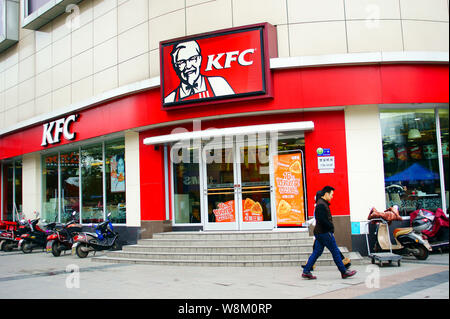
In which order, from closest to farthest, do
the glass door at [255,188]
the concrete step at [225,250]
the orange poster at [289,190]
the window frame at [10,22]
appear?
1. the concrete step at [225,250]
2. the orange poster at [289,190]
3. the glass door at [255,188]
4. the window frame at [10,22]

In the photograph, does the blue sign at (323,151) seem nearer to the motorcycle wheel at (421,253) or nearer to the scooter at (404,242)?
the scooter at (404,242)

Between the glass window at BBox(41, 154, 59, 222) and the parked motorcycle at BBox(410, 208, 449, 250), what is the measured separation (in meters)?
13.1

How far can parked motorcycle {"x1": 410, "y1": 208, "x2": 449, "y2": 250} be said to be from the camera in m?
9.27

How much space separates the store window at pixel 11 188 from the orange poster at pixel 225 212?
12020mm

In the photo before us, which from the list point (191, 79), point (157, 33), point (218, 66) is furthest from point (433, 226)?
point (157, 33)

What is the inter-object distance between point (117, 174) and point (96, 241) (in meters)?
2.71

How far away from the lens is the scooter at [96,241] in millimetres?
12086

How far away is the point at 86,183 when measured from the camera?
51.0 feet

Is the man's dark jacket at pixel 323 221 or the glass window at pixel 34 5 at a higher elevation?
the glass window at pixel 34 5

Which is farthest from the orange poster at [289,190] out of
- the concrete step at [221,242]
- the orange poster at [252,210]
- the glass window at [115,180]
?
the glass window at [115,180]

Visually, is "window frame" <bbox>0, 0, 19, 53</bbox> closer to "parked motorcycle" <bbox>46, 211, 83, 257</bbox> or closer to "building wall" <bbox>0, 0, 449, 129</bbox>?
"building wall" <bbox>0, 0, 449, 129</bbox>

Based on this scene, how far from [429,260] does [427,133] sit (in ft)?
11.3

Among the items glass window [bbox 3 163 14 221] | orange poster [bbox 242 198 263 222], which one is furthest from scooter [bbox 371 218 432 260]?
glass window [bbox 3 163 14 221]
